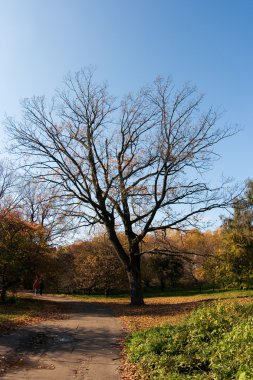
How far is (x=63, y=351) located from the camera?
947 centimetres

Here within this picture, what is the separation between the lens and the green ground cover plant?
5.51 m

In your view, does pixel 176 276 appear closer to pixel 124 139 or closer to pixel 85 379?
pixel 124 139

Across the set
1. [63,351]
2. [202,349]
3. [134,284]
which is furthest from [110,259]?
[202,349]

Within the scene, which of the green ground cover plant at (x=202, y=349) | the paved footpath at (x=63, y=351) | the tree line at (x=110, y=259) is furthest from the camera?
the tree line at (x=110, y=259)

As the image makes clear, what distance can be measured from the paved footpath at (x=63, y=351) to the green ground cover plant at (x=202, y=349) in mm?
777

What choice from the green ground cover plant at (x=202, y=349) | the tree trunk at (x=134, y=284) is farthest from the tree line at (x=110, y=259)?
the green ground cover plant at (x=202, y=349)

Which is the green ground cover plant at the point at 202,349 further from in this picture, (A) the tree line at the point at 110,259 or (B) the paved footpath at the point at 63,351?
(A) the tree line at the point at 110,259

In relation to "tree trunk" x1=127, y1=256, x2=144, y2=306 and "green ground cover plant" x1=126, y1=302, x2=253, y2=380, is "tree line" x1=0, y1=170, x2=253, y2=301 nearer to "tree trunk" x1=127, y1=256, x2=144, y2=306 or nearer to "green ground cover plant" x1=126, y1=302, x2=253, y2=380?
"tree trunk" x1=127, y1=256, x2=144, y2=306

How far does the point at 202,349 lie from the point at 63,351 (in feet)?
13.5

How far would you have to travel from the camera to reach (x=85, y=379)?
23.3ft

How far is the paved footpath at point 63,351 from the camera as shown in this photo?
7.45m

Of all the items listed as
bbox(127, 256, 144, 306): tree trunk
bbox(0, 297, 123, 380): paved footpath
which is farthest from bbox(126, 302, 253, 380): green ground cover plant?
bbox(127, 256, 144, 306): tree trunk

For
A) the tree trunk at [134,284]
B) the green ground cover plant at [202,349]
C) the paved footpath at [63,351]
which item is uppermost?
the tree trunk at [134,284]

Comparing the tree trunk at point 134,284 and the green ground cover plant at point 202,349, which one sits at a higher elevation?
the tree trunk at point 134,284
